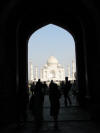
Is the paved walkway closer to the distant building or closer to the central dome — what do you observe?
the central dome

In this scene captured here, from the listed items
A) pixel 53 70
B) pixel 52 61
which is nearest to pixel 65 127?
pixel 52 61

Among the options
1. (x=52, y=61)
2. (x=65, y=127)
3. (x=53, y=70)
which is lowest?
(x=65, y=127)

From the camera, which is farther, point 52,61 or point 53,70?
point 53,70

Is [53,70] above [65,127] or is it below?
above

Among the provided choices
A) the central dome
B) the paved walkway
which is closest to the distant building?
the central dome

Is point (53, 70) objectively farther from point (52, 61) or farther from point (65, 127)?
point (65, 127)

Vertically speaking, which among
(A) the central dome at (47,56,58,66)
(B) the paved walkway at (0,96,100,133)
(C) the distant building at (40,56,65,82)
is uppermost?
(A) the central dome at (47,56,58,66)

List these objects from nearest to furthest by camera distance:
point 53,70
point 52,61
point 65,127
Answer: point 65,127
point 52,61
point 53,70

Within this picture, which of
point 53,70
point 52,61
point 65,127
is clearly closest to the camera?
point 65,127

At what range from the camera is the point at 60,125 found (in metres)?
8.71

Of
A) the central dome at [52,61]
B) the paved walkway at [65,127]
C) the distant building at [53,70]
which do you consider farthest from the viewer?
the distant building at [53,70]

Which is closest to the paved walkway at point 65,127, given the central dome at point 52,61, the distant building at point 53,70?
the central dome at point 52,61

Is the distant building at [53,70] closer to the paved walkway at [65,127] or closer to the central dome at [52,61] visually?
the central dome at [52,61]

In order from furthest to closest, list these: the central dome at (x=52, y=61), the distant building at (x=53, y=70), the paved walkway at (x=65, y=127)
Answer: the distant building at (x=53, y=70), the central dome at (x=52, y=61), the paved walkway at (x=65, y=127)
